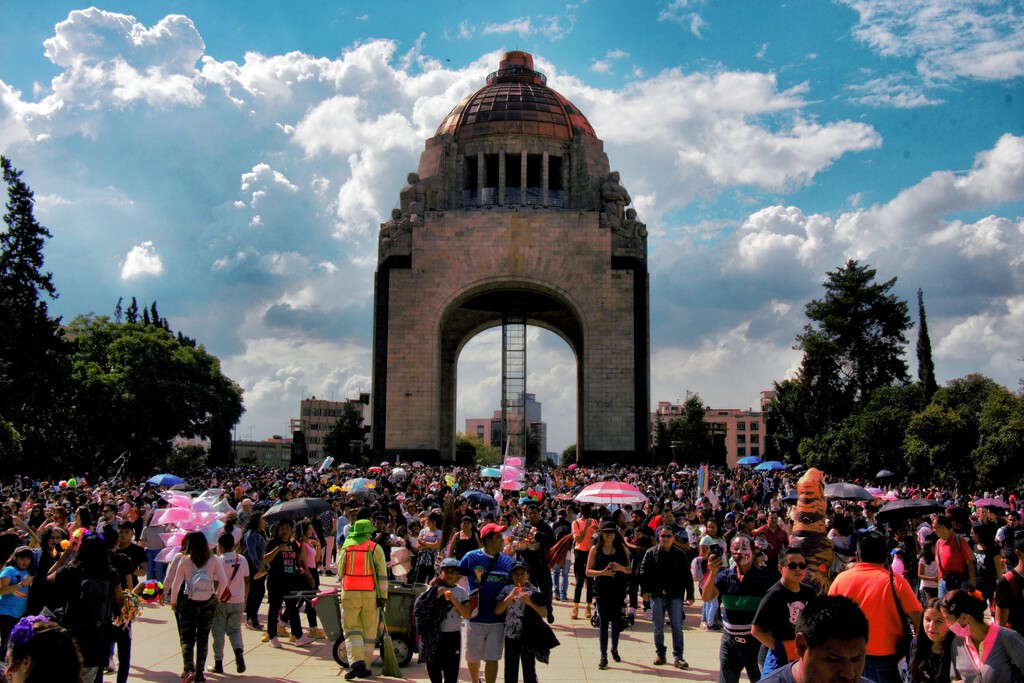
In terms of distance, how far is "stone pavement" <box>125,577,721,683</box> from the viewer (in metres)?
9.38

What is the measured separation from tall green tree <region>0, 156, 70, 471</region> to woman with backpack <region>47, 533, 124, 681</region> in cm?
2939

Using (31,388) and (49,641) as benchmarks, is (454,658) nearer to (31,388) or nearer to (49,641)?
(49,641)

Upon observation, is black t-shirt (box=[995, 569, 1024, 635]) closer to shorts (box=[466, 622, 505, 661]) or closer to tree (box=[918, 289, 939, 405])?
shorts (box=[466, 622, 505, 661])

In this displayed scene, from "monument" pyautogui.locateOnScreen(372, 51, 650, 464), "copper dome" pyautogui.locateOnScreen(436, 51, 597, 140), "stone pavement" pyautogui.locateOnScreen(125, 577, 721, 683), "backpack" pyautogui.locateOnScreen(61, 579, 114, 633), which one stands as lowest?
"stone pavement" pyautogui.locateOnScreen(125, 577, 721, 683)

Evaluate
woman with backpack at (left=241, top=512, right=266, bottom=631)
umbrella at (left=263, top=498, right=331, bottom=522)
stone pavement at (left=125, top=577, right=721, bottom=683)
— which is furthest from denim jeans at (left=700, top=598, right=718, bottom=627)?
woman with backpack at (left=241, top=512, right=266, bottom=631)

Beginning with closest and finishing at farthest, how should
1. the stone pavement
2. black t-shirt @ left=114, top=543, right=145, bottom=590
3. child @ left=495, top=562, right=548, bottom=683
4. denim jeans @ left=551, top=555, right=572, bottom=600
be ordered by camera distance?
child @ left=495, top=562, right=548, bottom=683
the stone pavement
black t-shirt @ left=114, top=543, right=145, bottom=590
denim jeans @ left=551, top=555, right=572, bottom=600

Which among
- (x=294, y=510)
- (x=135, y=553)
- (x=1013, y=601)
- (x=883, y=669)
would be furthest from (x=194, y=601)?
(x=1013, y=601)

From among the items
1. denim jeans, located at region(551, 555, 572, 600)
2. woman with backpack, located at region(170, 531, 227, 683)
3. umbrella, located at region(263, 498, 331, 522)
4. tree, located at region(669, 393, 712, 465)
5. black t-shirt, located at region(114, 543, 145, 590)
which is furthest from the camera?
tree, located at region(669, 393, 712, 465)

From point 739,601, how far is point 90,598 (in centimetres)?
499

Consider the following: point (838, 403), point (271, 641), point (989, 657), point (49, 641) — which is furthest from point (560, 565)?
point (838, 403)

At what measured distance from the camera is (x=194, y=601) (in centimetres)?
898

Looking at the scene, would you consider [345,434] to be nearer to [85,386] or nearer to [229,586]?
[85,386]

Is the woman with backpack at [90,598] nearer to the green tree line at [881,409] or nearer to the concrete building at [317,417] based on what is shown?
the green tree line at [881,409]

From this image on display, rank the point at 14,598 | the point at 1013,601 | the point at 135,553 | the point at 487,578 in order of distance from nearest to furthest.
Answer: the point at 1013,601, the point at 487,578, the point at 14,598, the point at 135,553
